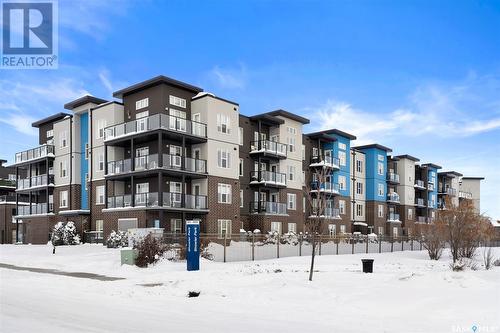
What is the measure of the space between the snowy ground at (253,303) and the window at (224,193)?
20.1m

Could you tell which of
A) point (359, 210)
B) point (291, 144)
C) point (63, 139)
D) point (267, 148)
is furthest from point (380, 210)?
point (63, 139)

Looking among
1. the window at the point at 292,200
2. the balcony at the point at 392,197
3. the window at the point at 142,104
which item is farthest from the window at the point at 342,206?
the window at the point at 142,104

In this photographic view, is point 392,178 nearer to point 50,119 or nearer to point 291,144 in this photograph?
point 291,144

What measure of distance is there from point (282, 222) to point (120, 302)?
34144 millimetres

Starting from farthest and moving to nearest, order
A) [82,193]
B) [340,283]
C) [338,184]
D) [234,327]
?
[338,184], [82,193], [340,283], [234,327]

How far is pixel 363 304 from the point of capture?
41.8 ft

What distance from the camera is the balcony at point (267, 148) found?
146ft

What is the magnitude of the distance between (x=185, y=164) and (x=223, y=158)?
13.4 feet

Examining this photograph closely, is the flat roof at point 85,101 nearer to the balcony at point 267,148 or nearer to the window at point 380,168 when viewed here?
the balcony at point 267,148

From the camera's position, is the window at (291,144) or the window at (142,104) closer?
the window at (142,104)

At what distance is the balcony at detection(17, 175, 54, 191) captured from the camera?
4716 centimetres

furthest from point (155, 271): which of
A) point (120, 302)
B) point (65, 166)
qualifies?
point (65, 166)

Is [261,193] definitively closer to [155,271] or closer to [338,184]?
[338,184]

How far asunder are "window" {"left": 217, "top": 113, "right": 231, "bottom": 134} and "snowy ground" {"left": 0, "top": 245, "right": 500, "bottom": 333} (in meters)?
21.7
